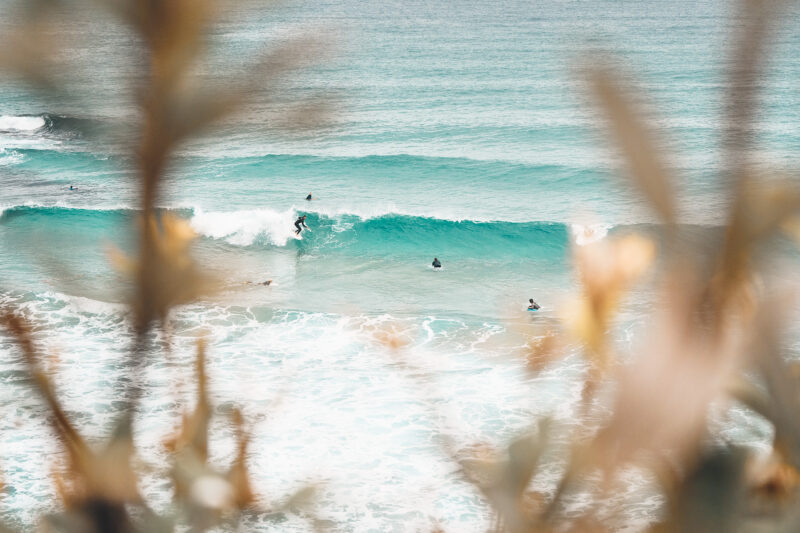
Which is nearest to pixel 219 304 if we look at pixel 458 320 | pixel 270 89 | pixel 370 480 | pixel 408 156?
pixel 270 89

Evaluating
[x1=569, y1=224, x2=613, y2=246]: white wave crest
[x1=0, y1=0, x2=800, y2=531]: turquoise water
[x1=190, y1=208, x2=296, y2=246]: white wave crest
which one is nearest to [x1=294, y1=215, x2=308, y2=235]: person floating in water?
[x1=190, y1=208, x2=296, y2=246]: white wave crest

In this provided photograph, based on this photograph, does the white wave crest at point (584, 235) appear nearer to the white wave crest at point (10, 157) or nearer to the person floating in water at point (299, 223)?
the person floating in water at point (299, 223)

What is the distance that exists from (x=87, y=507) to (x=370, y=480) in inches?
364

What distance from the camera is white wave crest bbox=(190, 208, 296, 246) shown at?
2198cm

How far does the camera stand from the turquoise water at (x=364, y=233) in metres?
0.73

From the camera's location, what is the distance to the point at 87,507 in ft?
2.76

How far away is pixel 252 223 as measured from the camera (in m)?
23.0

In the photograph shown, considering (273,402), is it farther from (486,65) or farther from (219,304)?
(486,65)

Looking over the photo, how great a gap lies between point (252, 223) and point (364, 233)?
3151 millimetres

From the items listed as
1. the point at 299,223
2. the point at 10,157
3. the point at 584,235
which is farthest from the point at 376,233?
the point at 584,235

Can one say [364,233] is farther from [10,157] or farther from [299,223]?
[10,157]

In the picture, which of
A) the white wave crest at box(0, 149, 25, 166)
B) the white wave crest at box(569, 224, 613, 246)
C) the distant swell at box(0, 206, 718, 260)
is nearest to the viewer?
the white wave crest at box(569, 224, 613, 246)

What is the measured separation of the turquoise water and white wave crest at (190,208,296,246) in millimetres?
83

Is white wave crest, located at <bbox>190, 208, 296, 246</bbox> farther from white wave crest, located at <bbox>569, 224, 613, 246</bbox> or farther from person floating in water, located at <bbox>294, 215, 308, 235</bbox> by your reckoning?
white wave crest, located at <bbox>569, 224, 613, 246</bbox>
